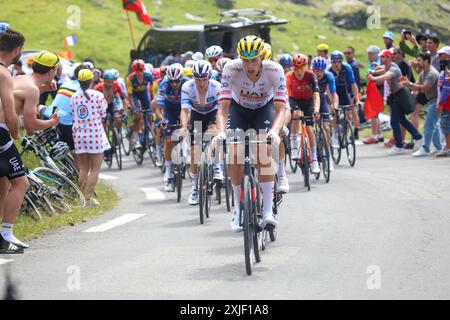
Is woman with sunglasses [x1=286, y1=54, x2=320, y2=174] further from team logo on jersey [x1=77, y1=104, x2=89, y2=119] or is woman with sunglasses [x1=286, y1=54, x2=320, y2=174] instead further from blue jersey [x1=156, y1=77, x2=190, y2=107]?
team logo on jersey [x1=77, y1=104, x2=89, y2=119]

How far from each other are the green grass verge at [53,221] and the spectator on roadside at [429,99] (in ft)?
22.5

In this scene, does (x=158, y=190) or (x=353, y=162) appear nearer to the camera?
(x=158, y=190)

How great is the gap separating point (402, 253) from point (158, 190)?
7.69m

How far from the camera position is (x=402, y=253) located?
9234 millimetres

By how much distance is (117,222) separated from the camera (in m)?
12.5

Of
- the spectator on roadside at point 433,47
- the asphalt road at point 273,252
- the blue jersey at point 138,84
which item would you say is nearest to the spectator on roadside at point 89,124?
the asphalt road at point 273,252

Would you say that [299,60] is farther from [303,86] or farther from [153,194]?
[153,194]

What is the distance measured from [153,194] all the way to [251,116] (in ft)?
Result: 19.5


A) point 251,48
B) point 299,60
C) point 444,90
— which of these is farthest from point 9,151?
point 444,90

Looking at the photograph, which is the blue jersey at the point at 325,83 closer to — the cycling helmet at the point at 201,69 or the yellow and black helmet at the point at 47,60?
the cycling helmet at the point at 201,69

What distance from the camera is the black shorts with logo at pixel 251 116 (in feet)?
33.0

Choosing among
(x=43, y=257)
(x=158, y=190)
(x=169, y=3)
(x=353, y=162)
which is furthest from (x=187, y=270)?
(x=169, y=3)

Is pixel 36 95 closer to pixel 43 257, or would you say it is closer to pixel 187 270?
pixel 43 257

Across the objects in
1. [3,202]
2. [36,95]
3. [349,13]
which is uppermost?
[36,95]
